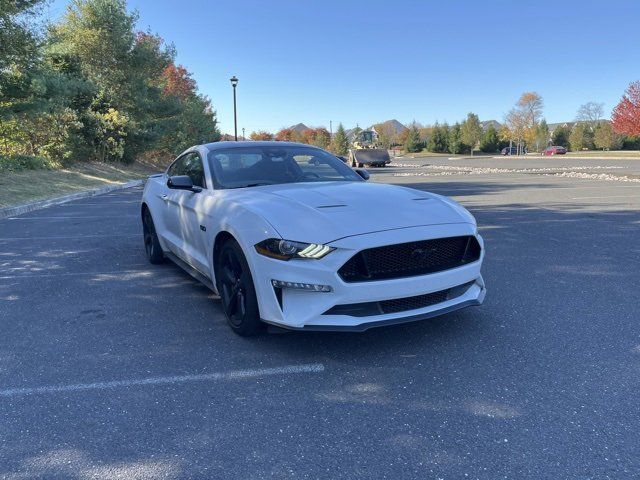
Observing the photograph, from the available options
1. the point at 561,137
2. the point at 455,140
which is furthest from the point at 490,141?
the point at 561,137

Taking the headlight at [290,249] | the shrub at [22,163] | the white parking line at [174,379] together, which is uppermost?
the shrub at [22,163]

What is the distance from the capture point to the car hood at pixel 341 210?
3227 mm

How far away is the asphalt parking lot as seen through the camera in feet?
7.57

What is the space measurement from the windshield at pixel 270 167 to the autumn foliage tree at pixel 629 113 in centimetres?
3617

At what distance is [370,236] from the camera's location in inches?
124

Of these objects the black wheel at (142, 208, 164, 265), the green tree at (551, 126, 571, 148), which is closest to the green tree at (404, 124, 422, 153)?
the green tree at (551, 126, 571, 148)

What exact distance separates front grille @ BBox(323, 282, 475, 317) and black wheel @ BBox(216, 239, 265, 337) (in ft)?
2.14

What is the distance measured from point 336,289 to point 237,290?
0.96 m

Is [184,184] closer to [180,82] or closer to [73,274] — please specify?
[73,274]

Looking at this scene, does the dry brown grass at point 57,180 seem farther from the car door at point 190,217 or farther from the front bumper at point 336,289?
the front bumper at point 336,289

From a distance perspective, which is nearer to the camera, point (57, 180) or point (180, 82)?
point (57, 180)

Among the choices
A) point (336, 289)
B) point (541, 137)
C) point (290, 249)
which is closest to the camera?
point (336, 289)

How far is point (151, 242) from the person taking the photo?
6238mm

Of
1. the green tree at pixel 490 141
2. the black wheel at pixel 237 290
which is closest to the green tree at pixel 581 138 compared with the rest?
the green tree at pixel 490 141
